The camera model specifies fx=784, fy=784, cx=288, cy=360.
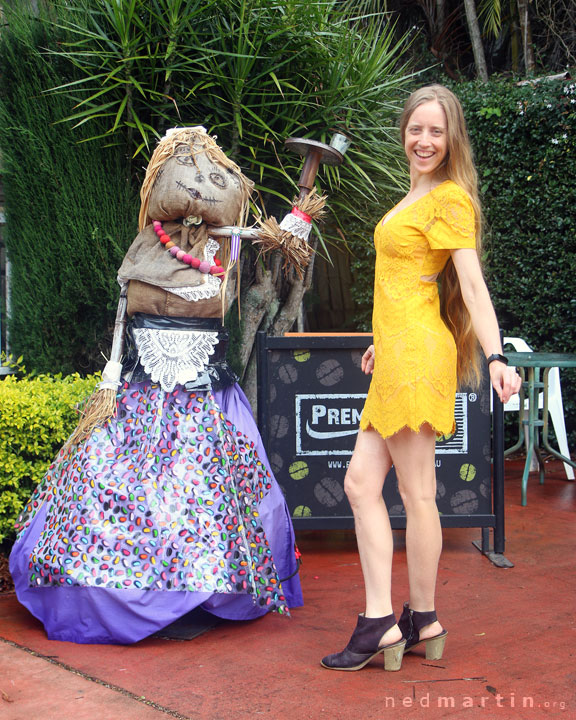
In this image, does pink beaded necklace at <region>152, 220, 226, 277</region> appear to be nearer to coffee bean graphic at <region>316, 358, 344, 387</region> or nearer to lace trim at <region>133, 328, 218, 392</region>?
lace trim at <region>133, 328, 218, 392</region>

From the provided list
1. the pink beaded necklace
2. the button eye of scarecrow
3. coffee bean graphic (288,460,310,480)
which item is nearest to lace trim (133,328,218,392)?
the pink beaded necklace

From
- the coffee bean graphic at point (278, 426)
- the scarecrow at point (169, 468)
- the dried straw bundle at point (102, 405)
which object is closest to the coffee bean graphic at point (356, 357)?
the coffee bean graphic at point (278, 426)

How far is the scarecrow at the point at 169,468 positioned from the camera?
2834mm

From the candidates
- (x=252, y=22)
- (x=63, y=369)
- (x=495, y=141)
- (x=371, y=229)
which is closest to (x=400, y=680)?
(x=63, y=369)

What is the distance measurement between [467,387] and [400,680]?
74.7 inches

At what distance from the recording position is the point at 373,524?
2.62 m

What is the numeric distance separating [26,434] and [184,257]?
3.77 feet

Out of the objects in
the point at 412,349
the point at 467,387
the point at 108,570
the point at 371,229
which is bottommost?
the point at 108,570

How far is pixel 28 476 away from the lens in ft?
11.8

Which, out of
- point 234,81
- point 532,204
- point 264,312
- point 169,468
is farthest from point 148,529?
point 532,204

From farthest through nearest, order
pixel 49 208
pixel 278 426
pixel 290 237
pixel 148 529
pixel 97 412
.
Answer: pixel 49 208 → pixel 278 426 → pixel 290 237 → pixel 97 412 → pixel 148 529

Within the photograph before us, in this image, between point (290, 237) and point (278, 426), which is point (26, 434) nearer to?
point (278, 426)

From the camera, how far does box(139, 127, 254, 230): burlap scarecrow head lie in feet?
10.1

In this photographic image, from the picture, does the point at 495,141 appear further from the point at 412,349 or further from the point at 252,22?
the point at 412,349
